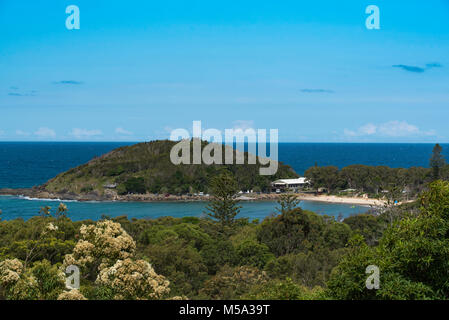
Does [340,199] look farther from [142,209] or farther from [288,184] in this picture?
[142,209]

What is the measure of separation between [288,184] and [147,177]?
2069 centimetres

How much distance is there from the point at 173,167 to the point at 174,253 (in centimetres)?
5298

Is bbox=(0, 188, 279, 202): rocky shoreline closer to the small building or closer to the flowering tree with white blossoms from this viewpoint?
the small building

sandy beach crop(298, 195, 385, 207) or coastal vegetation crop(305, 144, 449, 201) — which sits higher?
coastal vegetation crop(305, 144, 449, 201)

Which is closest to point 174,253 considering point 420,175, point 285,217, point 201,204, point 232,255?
point 232,255

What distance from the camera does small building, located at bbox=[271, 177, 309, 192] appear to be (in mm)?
63188

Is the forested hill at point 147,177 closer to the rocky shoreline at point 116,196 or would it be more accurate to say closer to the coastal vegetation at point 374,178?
the rocky shoreline at point 116,196

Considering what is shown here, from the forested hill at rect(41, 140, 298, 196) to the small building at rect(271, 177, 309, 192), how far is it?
1.20 meters

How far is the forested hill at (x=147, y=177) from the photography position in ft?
209

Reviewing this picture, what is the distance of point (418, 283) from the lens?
655 centimetres

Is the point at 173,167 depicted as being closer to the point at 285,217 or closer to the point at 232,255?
the point at 285,217

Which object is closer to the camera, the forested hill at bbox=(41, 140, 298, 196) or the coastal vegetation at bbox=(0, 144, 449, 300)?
the coastal vegetation at bbox=(0, 144, 449, 300)

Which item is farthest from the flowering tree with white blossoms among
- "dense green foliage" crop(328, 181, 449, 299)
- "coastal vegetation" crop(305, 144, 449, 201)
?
"coastal vegetation" crop(305, 144, 449, 201)

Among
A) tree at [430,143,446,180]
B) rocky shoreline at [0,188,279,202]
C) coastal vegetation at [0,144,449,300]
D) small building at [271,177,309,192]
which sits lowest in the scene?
rocky shoreline at [0,188,279,202]
